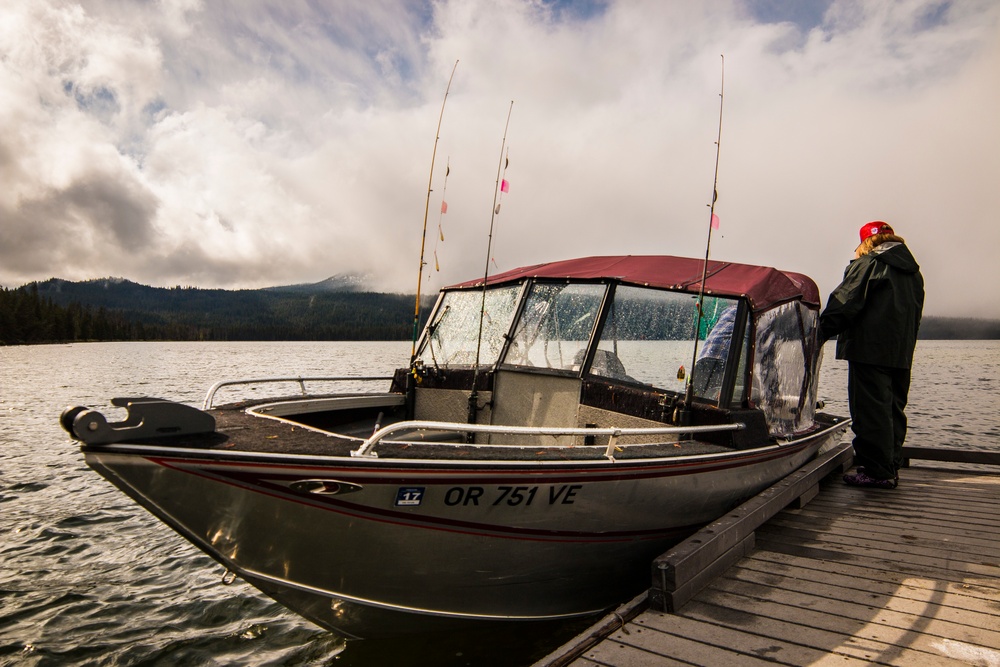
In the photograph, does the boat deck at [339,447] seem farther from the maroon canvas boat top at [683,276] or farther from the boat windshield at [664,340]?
the maroon canvas boat top at [683,276]

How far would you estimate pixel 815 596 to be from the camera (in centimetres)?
407

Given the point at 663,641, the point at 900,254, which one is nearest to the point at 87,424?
the point at 663,641

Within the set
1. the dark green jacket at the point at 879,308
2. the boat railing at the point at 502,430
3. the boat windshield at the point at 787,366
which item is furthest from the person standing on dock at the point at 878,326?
the boat railing at the point at 502,430

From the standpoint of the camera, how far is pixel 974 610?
381cm

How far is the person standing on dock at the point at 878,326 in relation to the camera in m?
6.02

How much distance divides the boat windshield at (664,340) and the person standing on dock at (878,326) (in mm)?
1512

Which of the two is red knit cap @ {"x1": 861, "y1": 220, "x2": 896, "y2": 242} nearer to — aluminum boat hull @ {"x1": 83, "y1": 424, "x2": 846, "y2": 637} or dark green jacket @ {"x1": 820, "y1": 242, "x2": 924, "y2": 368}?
dark green jacket @ {"x1": 820, "y1": 242, "x2": 924, "y2": 368}

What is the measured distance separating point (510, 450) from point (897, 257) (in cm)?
475

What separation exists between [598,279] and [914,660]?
3947mm

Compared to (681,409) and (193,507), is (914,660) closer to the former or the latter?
(681,409)

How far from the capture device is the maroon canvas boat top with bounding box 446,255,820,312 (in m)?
5.79

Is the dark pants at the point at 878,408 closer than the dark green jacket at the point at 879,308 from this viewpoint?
No

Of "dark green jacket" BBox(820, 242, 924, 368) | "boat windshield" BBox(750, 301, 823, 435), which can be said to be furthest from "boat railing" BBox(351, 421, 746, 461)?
"dark green jacket" BBox(820, 242, 924, 368)

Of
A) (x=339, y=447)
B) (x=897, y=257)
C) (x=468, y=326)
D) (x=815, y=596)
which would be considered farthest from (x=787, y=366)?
(x=339, y=447)
